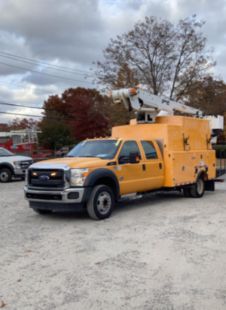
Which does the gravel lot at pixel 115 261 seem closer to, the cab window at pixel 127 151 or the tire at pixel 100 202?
the tire at pixel 100 202

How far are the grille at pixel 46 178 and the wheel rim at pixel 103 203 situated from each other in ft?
2.91

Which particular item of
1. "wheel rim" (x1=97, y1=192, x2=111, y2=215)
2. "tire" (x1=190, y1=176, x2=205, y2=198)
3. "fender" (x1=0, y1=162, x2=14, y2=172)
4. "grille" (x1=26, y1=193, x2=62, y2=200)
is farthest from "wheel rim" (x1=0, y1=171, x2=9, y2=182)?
"wheel rim" (x1=97, y1=192, x2=111, y2=215)

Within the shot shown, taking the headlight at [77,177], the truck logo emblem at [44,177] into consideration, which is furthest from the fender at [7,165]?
the headlight at [77,177]

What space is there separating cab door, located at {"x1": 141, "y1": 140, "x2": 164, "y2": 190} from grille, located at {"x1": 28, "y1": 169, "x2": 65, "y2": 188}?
100.0 inches

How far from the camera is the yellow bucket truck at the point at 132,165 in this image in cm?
830

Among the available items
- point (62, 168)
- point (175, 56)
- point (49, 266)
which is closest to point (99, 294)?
point (49, 266)

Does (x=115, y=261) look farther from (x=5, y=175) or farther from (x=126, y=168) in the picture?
(x=5, y=175)

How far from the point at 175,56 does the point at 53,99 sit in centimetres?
3665

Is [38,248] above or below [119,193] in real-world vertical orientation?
below

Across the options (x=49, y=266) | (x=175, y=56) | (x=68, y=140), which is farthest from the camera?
(x=68, y=140)

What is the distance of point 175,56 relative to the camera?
2795 cm

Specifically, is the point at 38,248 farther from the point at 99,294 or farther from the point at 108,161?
the point at 108,161

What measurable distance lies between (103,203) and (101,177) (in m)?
0.58

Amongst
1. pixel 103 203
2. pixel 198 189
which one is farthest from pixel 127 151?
pixel 198 189
